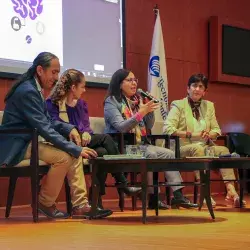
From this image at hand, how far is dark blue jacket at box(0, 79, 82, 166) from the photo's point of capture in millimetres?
3668

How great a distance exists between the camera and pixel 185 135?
16.3 ft

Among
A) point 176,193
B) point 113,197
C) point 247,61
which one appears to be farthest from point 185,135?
point 247,61

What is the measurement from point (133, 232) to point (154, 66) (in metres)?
3.14

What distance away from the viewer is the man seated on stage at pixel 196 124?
196 inches

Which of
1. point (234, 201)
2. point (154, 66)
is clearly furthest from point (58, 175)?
point (154, 66)

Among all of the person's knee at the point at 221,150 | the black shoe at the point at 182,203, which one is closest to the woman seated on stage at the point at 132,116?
the black shoe at the point at 182,203

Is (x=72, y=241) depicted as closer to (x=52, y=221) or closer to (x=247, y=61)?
(x=52, y=221)

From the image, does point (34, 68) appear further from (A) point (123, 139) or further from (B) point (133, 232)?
(B) point (133, 232)

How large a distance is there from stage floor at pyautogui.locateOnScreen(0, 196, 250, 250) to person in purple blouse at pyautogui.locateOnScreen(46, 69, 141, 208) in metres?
0.43

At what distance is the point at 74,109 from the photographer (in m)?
4.30

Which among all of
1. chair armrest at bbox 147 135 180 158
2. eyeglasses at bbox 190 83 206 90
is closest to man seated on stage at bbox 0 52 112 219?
chair armrest at bbox 147 135 180 158

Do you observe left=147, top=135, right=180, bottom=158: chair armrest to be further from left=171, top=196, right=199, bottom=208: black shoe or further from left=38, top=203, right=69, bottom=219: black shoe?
left=38, top=203, right=69, bottom=219: black shoe

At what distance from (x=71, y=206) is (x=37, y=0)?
73.4 inches

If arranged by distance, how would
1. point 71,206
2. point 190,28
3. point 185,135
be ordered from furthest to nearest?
1. point 190,28
2. point 185,135
3. point 71,206
